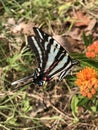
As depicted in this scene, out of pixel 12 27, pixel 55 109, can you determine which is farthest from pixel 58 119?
pixel 12 27

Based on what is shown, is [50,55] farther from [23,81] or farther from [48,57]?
[23,81]

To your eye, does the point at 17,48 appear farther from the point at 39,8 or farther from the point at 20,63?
the point at 39,8

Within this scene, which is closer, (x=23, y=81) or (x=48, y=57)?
(x=48, y=57)

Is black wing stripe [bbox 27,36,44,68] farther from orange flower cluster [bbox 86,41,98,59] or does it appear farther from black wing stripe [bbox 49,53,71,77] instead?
orange flower cluster [bbox 86,41,98,59]

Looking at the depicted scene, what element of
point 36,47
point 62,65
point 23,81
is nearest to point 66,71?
point 62,65

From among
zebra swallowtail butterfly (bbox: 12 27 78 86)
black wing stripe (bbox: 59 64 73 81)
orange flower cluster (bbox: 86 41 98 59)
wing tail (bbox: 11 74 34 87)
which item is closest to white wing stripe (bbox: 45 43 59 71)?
zebra swallowtail butterfly (bbox: 12 27 78 86)

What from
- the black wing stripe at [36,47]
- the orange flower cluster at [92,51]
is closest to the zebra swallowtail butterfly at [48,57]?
the black wing stripe at [36,47]

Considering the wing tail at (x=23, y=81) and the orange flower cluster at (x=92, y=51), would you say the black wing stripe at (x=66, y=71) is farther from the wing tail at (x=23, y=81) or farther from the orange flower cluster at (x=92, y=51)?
the wing tail at (x=23, y=81)
